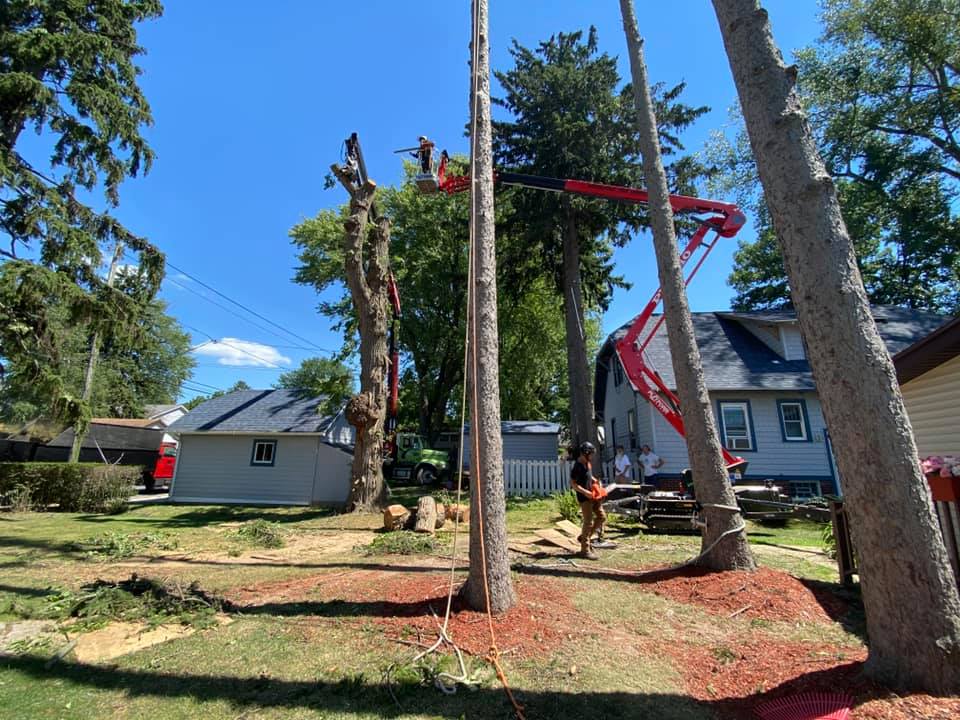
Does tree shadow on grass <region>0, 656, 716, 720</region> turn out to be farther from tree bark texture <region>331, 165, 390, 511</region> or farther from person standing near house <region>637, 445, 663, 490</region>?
person standing near house <region>637, 445, 663, 490</region>

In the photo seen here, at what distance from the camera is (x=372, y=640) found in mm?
3832

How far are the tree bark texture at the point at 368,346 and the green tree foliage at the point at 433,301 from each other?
33.7ft

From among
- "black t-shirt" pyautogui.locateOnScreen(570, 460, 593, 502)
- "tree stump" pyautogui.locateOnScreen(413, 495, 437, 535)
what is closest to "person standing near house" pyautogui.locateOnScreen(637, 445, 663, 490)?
"tree stump" pyautogui.locateOnScreen(413, 495, 437, 535)

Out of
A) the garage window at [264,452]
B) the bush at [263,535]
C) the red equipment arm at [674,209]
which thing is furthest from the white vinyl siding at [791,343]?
the garage window at [264,452]

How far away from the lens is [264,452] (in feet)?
58.2

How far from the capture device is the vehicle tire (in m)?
20.0

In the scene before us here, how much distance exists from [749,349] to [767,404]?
248 cm

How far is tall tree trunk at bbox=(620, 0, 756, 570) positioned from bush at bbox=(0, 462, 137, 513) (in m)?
16.7

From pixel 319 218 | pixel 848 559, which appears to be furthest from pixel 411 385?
pixel 848 559

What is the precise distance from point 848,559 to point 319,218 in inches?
1086

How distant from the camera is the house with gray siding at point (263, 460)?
17.3 metres

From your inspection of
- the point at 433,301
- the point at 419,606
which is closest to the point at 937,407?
the point at 419,606

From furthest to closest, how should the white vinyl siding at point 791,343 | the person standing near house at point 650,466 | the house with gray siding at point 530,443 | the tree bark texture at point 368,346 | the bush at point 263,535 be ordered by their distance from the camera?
the house with gray siding at point 530,443, the white vinyl siding at point 791,343, the person standing near house at point 650,466, the tree bark texture at point 368,346, the bush at point 263,535

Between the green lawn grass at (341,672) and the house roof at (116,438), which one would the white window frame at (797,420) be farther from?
the house roof at (116,438)
